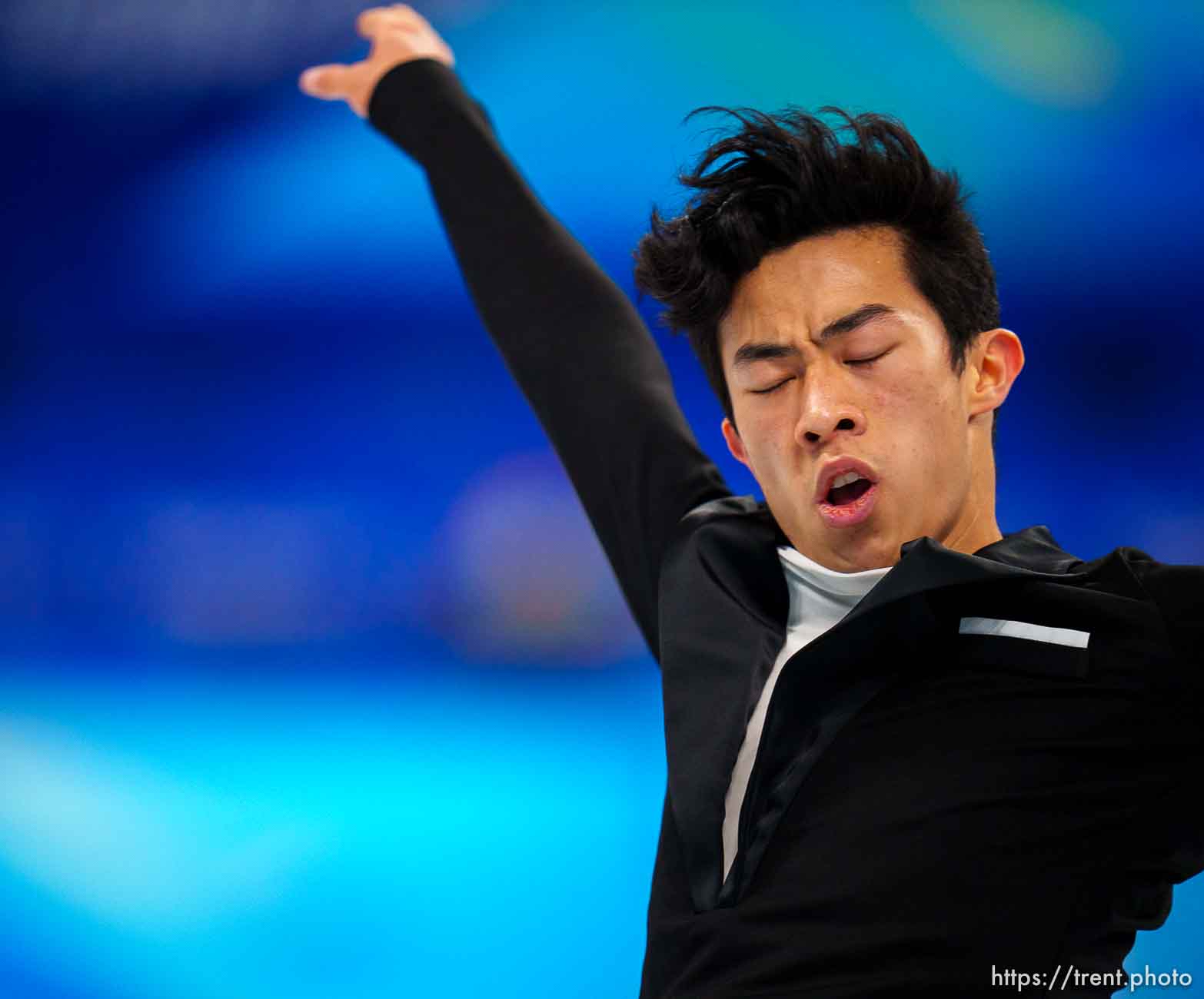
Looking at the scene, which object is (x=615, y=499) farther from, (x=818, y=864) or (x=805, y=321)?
(x=818, y=864)

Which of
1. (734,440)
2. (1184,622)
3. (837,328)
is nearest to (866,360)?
(837,328)

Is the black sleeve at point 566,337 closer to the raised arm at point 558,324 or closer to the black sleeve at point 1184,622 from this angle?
the raised arm at point 558,324

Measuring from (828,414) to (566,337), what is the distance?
432 mm

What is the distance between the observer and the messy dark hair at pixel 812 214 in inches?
50.2

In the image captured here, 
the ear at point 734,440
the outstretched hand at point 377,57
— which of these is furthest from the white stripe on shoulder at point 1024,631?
the outstretched hand at point 377,57

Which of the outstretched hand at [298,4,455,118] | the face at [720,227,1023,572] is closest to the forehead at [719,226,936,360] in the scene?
the face at [720,227,1023,572]

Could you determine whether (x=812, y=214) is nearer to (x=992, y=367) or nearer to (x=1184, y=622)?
(x=992, y=367)

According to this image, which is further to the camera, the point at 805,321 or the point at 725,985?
the point at 805,321

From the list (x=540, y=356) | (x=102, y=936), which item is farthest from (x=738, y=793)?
(x=102, y=936)

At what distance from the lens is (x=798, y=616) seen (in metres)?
1.29

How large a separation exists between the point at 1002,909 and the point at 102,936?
146 centimetres

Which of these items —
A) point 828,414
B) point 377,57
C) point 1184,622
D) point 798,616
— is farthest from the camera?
point 377,57

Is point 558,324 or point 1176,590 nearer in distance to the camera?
point 1176,590

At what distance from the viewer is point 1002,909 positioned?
3.37ft
